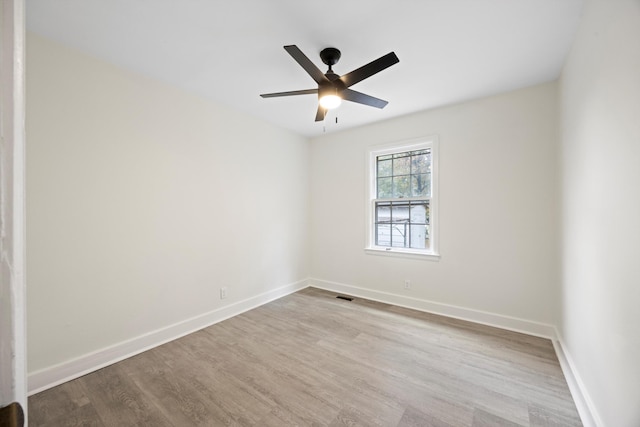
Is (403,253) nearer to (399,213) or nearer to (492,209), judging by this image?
(399,213)

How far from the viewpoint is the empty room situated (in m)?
1.66

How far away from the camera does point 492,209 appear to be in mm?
2943

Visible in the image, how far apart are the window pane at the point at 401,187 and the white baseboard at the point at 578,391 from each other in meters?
2.15

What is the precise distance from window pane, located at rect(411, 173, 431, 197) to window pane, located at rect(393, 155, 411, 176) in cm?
14

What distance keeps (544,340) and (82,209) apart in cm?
434

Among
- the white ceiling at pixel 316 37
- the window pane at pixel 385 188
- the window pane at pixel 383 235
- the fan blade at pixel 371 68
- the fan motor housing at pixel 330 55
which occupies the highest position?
the white ceiling at pixel 316 37

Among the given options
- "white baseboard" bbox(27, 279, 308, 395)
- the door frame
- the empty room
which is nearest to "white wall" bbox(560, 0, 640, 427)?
the empty room

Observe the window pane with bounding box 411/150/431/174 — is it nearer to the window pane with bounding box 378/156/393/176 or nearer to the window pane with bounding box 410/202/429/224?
the window pane with bounding box 378/156/393/176

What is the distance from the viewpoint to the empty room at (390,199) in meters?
1.66

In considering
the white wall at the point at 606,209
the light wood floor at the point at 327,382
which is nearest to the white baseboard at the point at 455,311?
the light wood floor at the point at 327,382

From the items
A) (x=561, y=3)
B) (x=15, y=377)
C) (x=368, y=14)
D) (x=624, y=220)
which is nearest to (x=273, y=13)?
(x=368, y=14)

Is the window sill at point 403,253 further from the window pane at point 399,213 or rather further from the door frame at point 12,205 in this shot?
the door frame at point 12,205

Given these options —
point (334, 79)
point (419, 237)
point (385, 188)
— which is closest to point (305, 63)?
point (334, 79)

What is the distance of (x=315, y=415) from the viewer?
1.70 m
